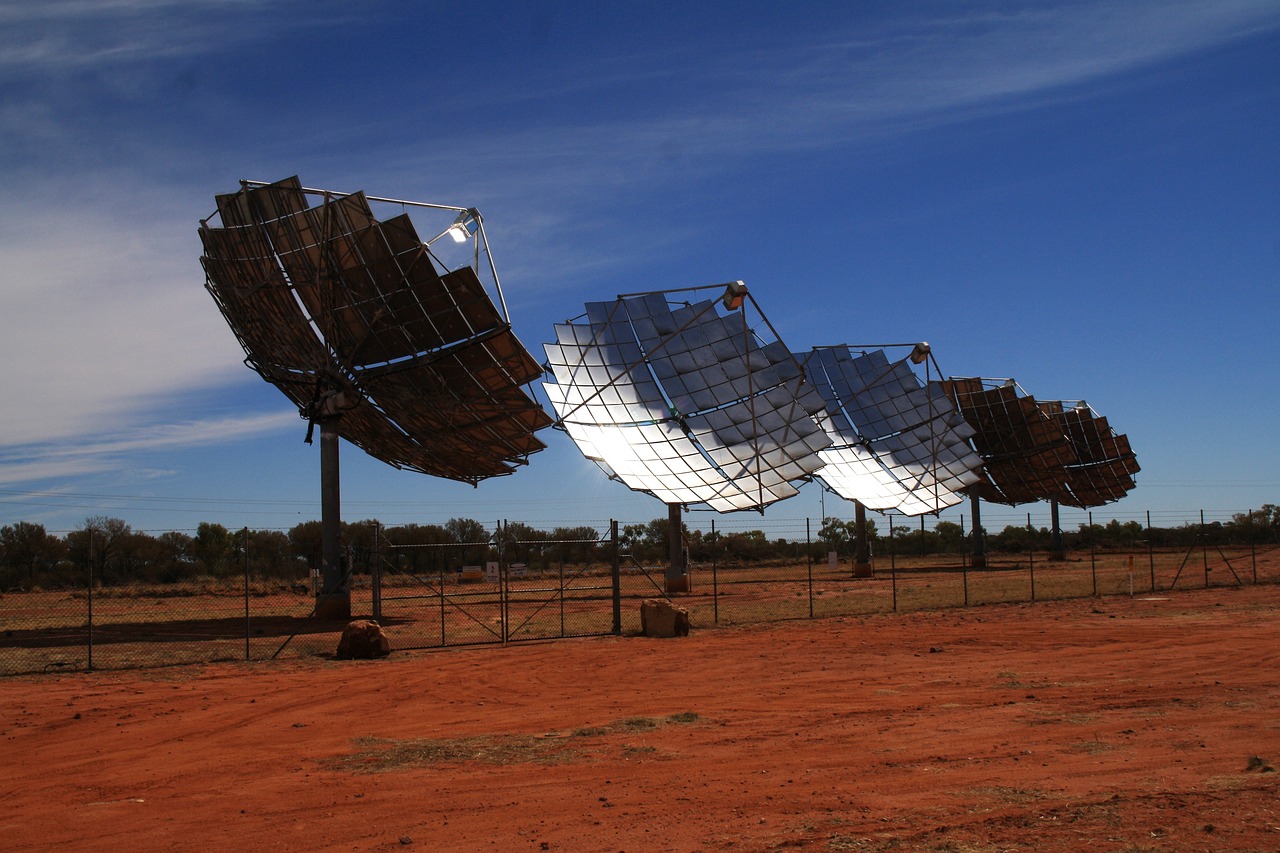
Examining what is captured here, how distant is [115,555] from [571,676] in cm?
5474

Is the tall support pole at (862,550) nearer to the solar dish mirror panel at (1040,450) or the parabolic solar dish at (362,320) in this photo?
the solar dish mirror panel at (1040,450)

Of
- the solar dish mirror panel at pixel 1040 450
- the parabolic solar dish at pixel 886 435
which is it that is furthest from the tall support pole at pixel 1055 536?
the parabolic solar dish at pixel 886 435

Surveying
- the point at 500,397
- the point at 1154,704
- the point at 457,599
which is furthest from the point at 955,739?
the point at 457,599

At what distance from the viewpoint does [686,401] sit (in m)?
38.4

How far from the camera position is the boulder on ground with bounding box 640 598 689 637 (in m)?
24.5

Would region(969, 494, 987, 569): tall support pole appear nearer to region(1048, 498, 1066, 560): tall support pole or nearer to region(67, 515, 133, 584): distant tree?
region(1048, 498, 1066, 560): tall support pole

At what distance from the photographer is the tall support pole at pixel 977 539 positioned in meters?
60.6

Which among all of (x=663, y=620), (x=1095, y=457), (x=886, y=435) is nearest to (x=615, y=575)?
(x=663, y=620)

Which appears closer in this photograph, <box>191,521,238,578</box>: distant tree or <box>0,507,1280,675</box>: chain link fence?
<box>0,507,1280,675</box>: chain link fence

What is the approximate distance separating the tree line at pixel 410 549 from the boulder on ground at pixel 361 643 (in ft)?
9.22

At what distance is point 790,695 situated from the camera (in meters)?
15.6

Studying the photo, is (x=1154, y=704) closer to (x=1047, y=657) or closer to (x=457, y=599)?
(x=1047, y=657)

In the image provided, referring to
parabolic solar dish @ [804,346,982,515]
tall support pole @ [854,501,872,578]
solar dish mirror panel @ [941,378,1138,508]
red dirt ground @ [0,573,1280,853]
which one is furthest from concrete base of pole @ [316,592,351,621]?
solar dish mirror panel @ [941,378,1138,508]

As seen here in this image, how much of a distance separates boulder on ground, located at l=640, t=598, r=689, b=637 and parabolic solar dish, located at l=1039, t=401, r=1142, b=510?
48.9m
